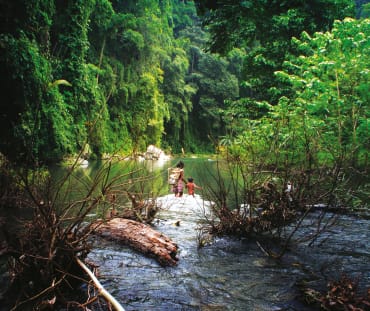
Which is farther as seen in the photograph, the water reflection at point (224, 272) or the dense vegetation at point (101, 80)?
the dense vegetation at point (101, 80)

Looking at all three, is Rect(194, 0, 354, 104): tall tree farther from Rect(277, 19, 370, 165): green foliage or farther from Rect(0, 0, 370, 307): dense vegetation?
Rect(277, 19, 370, 165): green foliage

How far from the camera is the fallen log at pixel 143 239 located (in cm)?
488

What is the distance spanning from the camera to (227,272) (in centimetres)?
462

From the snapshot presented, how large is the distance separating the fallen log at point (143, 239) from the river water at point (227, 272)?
4.9 inches

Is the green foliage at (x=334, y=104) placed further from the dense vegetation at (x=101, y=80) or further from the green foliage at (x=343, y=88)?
the dense vegetation at (x=101, y=80)

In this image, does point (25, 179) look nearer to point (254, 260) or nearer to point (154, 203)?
point (254, 260)

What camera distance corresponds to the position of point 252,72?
13.8m

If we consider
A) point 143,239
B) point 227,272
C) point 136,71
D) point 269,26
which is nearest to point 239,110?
point 269,26

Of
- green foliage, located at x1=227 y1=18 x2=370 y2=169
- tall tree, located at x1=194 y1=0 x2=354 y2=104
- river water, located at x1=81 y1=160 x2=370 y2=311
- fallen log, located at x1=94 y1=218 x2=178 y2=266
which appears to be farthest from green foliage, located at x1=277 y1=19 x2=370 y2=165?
fallen log, located at x1=94 y1=218 x2=178 y2=266

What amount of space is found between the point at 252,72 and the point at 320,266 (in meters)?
10.7

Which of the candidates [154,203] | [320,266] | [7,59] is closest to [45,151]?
[7,59]

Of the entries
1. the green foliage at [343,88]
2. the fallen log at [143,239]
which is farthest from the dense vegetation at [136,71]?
the fallen log at [143,239]

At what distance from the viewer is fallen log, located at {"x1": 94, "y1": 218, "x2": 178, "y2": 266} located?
488 cm

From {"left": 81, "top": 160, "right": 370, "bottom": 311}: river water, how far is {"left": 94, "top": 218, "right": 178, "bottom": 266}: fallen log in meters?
0.12
